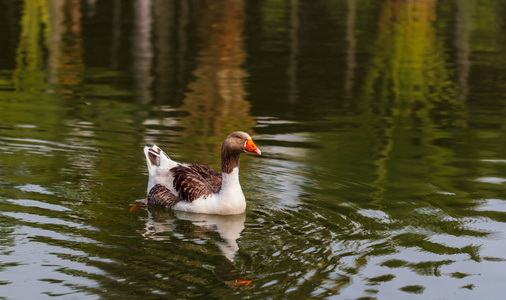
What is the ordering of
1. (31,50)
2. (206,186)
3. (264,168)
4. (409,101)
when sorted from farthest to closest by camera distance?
(31,50)
(409,101)
(264,168)
(206,186)

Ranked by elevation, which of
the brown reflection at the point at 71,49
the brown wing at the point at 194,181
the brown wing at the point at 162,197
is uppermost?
the brown reflection at the point at 71,49

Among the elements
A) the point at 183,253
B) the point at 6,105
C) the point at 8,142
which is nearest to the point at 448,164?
the point at 183,253

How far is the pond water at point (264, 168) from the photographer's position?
945 cm

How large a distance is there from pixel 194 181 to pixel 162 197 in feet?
1.71

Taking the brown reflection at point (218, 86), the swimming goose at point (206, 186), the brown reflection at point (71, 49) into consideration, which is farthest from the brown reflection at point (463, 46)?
the swimming goose at point (206, 186)

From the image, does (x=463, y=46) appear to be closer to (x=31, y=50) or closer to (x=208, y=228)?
(x=31, y=50)

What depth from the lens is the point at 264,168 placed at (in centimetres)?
1431

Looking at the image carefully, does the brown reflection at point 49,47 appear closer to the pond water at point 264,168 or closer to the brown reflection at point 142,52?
the pond water at point 264,168

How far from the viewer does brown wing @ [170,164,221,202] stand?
1197cm

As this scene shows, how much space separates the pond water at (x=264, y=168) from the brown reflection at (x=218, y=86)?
0.37 ft

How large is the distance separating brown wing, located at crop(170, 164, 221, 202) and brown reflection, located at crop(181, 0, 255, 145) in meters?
4.20

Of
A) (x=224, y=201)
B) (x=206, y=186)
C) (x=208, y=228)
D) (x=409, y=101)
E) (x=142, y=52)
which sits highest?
(x=142, y=52)

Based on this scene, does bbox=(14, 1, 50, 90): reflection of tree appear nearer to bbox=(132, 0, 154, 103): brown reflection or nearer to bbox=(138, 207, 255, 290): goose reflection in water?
bbox=(132, 0, 154, 103): brown reflection

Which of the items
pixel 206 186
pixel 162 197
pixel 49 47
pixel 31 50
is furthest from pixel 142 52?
pixel 206 186
